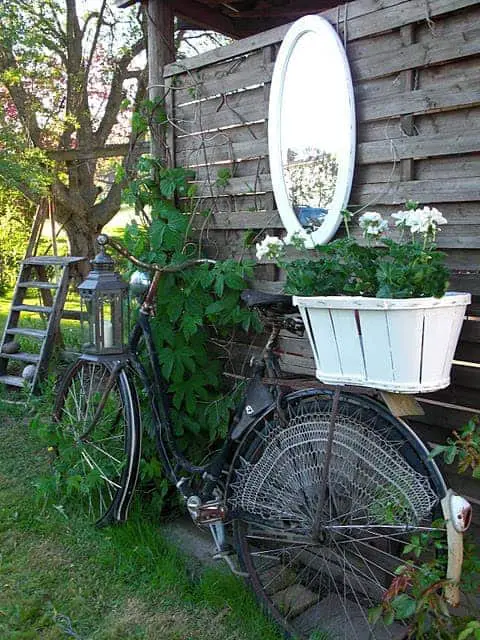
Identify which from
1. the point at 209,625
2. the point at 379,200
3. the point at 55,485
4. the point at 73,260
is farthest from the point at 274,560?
the point at 73,260

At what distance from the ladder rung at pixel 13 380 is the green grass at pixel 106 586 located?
2.00 m

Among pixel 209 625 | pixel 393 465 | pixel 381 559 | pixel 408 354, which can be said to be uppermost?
pixel 408 354

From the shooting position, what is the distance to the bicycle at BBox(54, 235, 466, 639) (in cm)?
207

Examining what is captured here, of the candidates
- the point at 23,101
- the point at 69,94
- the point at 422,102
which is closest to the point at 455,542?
the point at 422,102

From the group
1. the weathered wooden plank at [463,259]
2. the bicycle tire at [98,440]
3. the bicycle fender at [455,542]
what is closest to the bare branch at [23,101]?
the bicycle tire at [98,440]

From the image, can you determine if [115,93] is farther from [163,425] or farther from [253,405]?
[253,405]

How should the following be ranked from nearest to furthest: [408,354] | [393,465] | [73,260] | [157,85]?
[408,354] < [393,465] < [157,85] < [73,260]

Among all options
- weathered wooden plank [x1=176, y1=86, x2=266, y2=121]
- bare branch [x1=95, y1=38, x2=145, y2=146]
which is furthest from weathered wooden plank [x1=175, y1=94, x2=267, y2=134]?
bare branch [x1=95, y1=38, x2=145, y2=146]

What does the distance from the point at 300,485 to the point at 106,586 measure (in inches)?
36.9

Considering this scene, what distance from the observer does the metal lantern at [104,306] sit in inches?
112

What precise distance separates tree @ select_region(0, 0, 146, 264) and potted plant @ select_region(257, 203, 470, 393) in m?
4.56

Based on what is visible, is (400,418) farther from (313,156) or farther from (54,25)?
(54,25)

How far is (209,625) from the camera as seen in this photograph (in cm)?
236

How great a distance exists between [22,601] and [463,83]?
2428 millimetres
